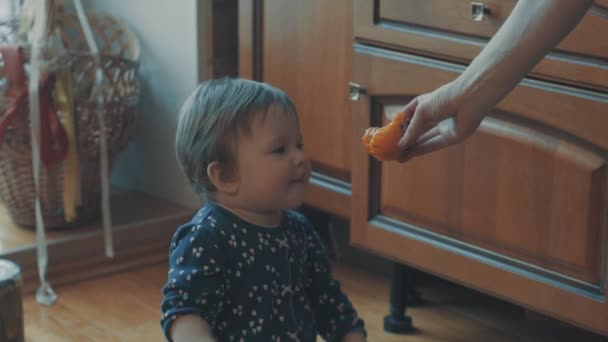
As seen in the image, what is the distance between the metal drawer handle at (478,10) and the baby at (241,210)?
47cm

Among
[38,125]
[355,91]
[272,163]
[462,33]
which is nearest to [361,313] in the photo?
[355,91]

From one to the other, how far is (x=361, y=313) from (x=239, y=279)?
0.87 meters

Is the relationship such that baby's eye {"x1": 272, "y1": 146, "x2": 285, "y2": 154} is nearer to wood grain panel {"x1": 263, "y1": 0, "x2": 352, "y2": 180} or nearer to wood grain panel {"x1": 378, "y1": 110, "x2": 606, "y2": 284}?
wood grain panel {"x1": 378, "y1": 110, "x2": 606, "y2": 284}

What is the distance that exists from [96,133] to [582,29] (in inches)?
50.1

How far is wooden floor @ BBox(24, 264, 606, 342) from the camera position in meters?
2.09

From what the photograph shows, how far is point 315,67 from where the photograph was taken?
217 cm

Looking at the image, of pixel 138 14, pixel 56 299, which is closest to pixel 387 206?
pixel 56 299

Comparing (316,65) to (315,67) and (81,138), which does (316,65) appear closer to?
(315,67)

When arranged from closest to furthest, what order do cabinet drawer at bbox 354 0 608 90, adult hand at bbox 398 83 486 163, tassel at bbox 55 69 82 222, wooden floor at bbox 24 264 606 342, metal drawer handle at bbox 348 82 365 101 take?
adult hand at bbox 398 83 486 163 < cabinet drawer at bbox 354 0 608 90 < metal drawer handle at bbox 348 82 365 101 < wooden floor at bbox 24 264 606 342 < tassel at bbox 55 69 82 222

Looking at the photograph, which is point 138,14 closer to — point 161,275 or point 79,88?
point 79,88

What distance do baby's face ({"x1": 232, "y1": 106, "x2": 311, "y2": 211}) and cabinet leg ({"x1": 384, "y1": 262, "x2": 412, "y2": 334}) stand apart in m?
0.76

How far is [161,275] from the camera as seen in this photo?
2445 millimetres

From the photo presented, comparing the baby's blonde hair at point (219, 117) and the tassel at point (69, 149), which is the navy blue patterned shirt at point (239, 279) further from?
the tassel at point (69, 149)

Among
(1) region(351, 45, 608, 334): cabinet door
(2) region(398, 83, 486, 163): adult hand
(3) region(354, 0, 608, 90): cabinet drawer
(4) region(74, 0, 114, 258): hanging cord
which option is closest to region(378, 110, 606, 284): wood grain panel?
(1) region(351, 45, 608, 334): cabinet door
